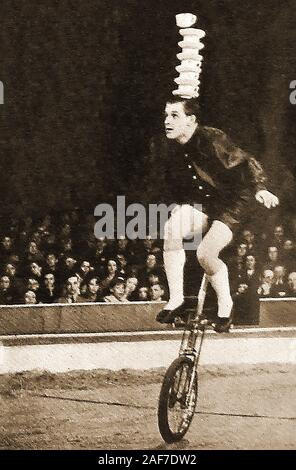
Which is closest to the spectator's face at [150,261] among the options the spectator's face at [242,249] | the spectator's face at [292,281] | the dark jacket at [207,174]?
the dark jacket at [207,174]

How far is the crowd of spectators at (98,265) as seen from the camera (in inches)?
121

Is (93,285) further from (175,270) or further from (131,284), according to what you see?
(175,270)

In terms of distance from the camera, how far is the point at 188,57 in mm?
3076

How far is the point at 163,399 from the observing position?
9.83 feet

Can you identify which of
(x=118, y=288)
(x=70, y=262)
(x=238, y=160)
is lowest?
(x=118, y=288)

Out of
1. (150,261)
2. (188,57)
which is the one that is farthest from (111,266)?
(188,57)

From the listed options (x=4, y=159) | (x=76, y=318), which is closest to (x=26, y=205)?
(x=4, y=159)

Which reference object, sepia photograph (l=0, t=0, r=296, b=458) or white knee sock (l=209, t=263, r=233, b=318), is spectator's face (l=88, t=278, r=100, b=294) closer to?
sepia photograph (l=0, t=0, r=296, b=458)

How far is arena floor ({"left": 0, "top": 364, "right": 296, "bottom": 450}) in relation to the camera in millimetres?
3021

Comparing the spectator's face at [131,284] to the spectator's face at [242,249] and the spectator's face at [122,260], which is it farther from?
the spectator's face at [242,249]

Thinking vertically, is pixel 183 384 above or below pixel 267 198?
below

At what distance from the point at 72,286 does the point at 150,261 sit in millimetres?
331

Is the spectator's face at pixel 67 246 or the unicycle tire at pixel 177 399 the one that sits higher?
the spectator's face at pixel 67 246

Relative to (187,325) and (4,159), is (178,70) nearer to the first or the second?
(4,159)
